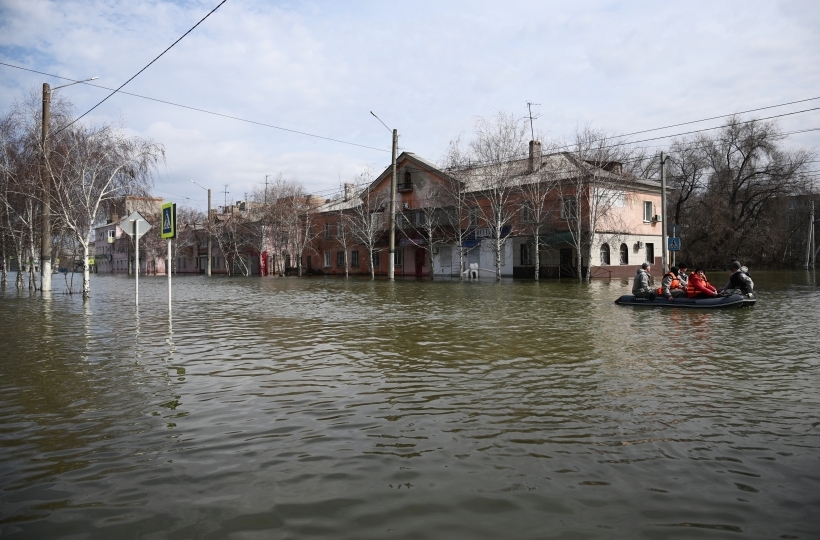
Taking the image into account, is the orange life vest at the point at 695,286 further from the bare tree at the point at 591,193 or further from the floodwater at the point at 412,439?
the bare tree at the point at 591,193

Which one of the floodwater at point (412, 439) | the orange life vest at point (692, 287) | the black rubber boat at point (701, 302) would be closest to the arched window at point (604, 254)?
the orange life vest at point (692, 287)

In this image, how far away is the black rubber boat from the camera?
17125mm

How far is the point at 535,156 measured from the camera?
47.2 m

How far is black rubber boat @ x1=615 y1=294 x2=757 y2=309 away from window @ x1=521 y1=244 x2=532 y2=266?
1148 inches

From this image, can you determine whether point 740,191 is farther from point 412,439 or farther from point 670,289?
point 412,439

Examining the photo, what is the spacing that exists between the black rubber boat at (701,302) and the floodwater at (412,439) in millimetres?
6653

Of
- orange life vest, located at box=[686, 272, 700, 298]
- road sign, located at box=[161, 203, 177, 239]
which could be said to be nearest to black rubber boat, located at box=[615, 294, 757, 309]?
orange life vest, located at box=[686, 272, 700, 298]

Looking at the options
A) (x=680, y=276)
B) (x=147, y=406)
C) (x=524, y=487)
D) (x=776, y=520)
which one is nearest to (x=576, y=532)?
(x=524, y=487)

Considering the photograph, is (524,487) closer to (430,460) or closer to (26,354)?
(430,460)

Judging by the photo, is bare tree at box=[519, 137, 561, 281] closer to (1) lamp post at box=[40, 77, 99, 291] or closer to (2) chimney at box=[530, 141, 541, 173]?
(2) chimney at box=[530, 141, 541, 173]

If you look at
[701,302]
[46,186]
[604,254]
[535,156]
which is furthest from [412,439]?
[535,156]

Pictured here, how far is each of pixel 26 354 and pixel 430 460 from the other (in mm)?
8406

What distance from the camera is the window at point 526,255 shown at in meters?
47.9

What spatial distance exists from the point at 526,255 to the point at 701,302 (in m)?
31.1
